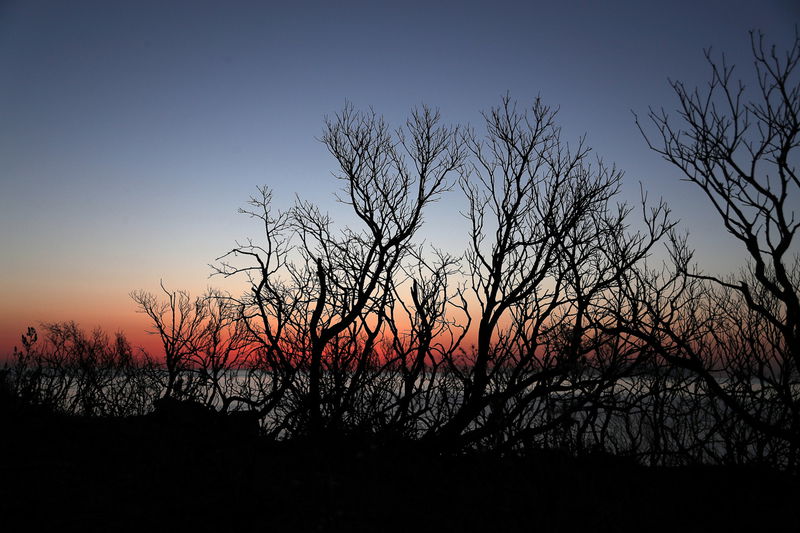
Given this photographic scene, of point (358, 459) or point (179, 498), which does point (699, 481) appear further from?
point (179, 498)

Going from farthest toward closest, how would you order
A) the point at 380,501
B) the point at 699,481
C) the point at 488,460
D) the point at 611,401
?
the point at 611,401, the point at 488,460, the point at 699,481, the point at 380,501

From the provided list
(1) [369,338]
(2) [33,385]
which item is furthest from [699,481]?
(2) [33,385]

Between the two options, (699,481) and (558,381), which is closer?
(699,481)

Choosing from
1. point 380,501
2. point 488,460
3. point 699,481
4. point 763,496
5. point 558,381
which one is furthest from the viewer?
point 558,381

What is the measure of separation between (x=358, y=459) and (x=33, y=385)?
9.97 meters

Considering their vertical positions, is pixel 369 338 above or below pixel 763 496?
above

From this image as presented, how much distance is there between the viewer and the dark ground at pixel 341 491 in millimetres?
5555

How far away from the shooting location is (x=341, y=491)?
669 cm

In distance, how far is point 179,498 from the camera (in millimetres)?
6016

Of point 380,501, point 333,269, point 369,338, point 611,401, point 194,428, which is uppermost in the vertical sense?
point 333,269

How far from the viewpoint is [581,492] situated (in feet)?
20.7

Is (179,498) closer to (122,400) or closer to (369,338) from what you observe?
(369,338)

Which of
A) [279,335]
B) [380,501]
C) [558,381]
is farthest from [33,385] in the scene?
[558,381]

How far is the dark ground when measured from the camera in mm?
5555
